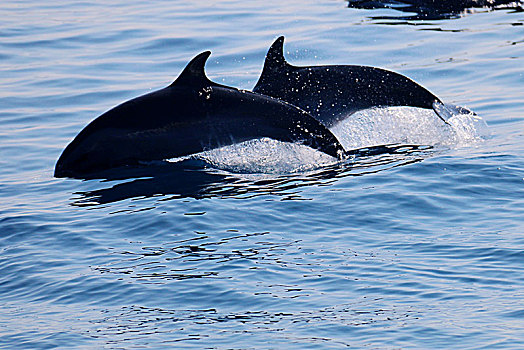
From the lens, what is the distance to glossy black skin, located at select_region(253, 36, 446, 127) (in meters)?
12.6

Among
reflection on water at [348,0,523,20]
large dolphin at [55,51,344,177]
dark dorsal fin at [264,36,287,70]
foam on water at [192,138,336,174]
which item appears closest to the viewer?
large dolphin at [55,51,344,177]

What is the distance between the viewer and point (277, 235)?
30.5ft

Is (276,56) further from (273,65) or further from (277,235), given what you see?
(277,235)

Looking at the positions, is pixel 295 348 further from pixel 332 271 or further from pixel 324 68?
pixel 324 68

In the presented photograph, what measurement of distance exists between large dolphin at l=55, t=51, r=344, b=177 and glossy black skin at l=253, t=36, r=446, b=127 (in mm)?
627

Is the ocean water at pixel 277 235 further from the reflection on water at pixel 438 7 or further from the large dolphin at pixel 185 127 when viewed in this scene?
the reflection on water at pixel 438 7

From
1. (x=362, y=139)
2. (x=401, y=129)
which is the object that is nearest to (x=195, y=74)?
(x=362, y=139)

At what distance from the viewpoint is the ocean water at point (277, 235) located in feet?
23.6

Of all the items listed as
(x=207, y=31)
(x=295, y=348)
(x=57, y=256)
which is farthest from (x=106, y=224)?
(x=207, y=31)

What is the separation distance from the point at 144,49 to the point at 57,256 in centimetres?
1255

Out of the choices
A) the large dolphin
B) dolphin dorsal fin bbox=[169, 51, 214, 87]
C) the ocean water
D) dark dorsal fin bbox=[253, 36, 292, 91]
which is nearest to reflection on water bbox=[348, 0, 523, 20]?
the ocean water

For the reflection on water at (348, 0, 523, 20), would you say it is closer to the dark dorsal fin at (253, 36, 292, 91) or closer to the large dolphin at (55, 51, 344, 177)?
the dark dorsal fin at (253, 36, 292, 91)

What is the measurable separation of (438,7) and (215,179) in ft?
46.4

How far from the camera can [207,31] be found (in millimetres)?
22609
